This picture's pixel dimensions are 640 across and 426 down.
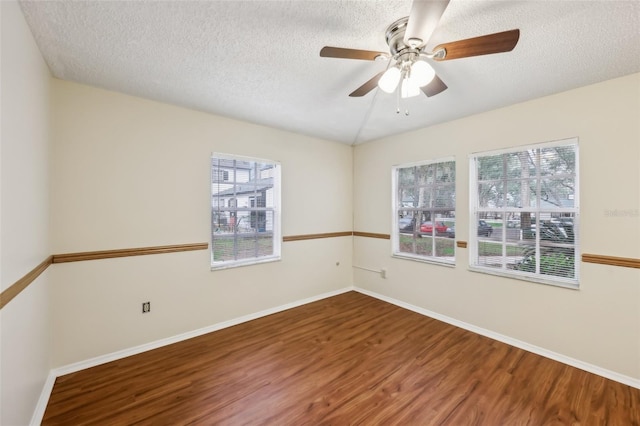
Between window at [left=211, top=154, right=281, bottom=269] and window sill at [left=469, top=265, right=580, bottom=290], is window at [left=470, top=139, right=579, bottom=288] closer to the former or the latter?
window sill at [left=469, top=265, right=580, bottom=290]

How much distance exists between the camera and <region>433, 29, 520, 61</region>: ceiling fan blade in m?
1.31

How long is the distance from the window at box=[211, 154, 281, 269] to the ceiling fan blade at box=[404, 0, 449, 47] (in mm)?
2446

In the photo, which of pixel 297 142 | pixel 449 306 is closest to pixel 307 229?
pixel 297 142

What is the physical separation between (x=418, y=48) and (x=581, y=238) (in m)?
A: 2.34

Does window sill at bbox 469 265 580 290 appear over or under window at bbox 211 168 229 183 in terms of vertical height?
under

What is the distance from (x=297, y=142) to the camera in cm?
383

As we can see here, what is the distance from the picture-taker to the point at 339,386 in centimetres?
207

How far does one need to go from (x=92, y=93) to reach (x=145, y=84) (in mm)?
504

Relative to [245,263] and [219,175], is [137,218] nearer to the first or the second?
[219,175]

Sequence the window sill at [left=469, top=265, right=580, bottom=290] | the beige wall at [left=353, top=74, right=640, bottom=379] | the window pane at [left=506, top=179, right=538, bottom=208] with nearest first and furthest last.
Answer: the beige wall at [left=353, top=74, right=640, bottom=379] → the window sill at [left=469, top=265, right=580, bottom=290] → the window pane at [left=506, top=179, right=538, bottom=208]

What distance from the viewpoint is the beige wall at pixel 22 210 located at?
1.25 m

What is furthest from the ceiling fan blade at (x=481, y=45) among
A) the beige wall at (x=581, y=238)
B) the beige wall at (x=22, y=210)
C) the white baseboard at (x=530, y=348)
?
the white baseboard at (x=530, y=348)

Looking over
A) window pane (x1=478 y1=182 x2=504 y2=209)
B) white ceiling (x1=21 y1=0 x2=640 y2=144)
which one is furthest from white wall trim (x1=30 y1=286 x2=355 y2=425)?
window pane (x1=478 y1=182 x2=504 y2=209)

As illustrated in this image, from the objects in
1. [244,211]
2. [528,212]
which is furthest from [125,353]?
[528,212]
